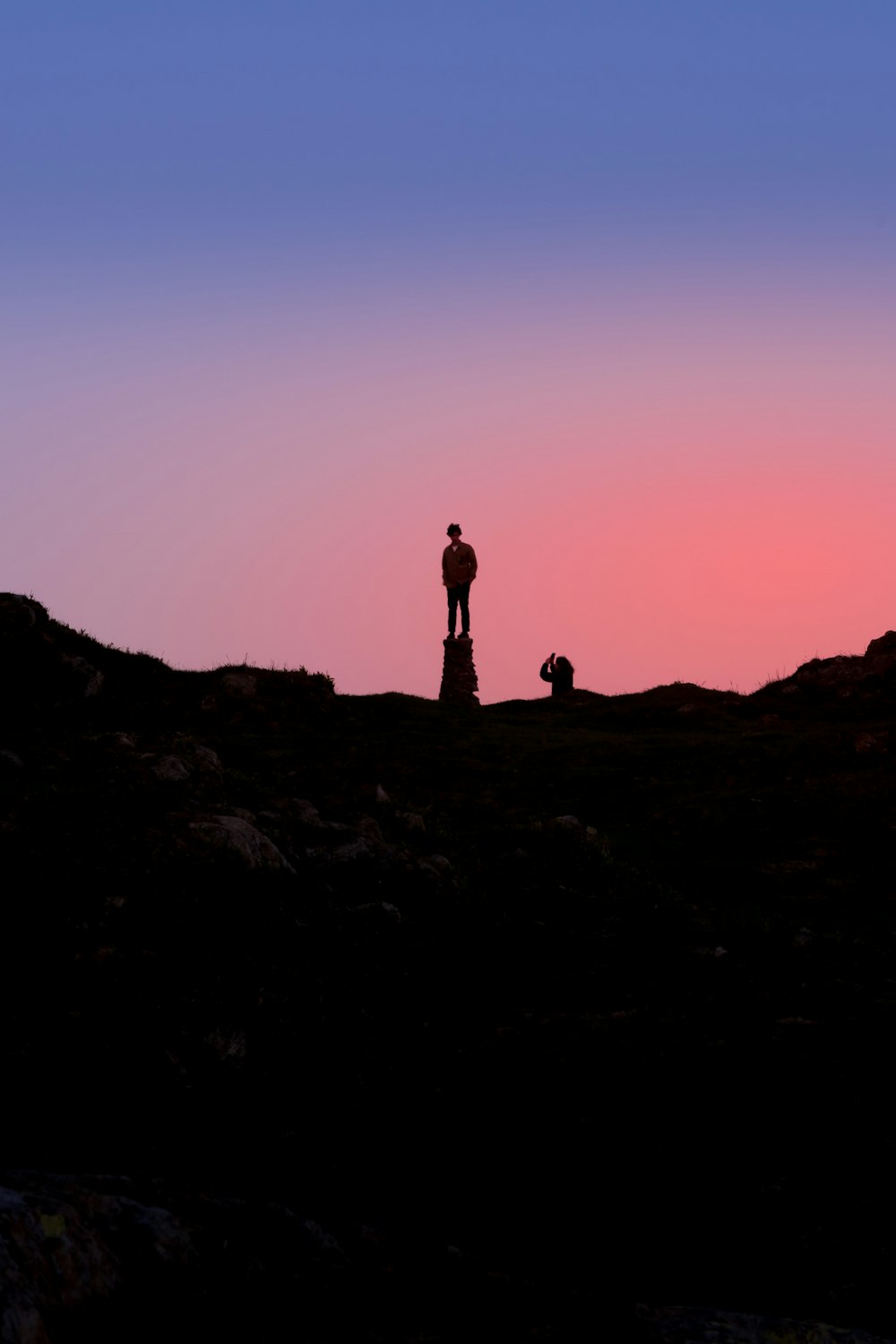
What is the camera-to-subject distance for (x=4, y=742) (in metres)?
17.8

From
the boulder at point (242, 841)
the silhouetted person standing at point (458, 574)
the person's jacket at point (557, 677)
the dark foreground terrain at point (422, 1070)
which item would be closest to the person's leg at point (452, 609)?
the silhouetted person standing at point (458, 574)

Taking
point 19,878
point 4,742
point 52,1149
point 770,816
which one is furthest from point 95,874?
point 770,816

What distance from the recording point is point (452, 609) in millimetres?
31859

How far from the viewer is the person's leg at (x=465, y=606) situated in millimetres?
31750

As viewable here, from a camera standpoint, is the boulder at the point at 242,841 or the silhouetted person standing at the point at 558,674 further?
the silhouetted person standing at the point at 558,674

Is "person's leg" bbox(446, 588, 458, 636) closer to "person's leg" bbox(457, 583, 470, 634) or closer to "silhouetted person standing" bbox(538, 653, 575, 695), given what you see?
"person's leg" bbox(457, 583, 470, 634)

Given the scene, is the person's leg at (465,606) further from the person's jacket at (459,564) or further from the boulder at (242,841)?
the boulder at (242,841)

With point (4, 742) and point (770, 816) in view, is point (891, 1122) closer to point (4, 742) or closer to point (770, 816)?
point (770, 816)

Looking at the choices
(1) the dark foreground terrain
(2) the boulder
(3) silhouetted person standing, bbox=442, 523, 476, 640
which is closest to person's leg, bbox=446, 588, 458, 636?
(3) silhouetted person standing, bbox=442, 523, 476, 640

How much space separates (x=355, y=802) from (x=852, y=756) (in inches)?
356

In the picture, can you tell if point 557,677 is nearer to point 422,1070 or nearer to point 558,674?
point 558,674

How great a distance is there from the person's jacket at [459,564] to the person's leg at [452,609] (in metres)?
0.22

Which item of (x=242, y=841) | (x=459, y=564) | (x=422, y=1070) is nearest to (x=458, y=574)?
(x=459, y=564)

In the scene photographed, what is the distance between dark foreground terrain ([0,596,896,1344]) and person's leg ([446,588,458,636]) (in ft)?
52.0
